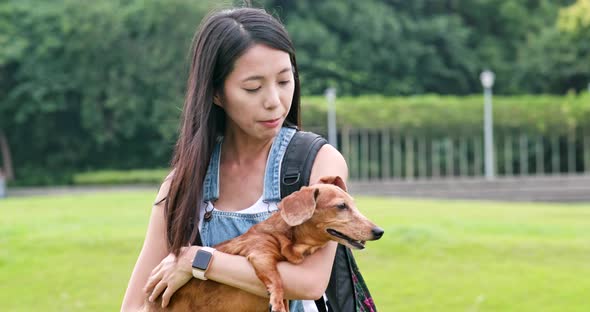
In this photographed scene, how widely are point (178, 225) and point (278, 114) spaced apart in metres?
0.44

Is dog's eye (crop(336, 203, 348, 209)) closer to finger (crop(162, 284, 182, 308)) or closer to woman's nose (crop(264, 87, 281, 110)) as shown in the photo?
woman's nose (crop(264, 87, 281, 110))

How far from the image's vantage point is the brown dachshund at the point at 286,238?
2.66m

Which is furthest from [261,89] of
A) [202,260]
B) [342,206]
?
[202,260]

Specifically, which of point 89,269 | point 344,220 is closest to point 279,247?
point 344,220

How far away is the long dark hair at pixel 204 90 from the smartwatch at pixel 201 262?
0.12 m

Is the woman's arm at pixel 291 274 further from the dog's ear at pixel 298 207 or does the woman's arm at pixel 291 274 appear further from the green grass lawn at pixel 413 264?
the green grass lawn at pixel 413 264

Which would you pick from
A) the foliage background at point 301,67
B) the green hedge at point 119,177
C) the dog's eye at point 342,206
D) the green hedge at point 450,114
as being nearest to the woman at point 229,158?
the dog's eye at point 342,206

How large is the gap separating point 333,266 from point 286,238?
0.66ft

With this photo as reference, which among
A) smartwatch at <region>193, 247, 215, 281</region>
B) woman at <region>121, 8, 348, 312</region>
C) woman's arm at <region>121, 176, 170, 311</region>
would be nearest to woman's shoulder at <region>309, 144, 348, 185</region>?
woman at <region>121, 8, 348, 312</region>

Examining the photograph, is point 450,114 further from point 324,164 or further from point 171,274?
point 171,274

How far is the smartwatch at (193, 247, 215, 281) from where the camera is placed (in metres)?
2.74

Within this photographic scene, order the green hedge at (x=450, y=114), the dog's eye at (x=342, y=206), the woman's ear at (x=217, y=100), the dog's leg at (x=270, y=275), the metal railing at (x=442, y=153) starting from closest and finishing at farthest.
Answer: the dog's leg at (x=270, y=275), the dog's eye at (x=342, y=206), the woman's ear at (x=217, y=100), the green hedge at (x=450, y=114), the metal railing at (x=442, y=153)

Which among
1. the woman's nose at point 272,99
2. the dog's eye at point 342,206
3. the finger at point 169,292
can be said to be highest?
the woman's nose at point 272,99

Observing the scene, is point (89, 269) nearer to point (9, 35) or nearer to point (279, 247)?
point (279, 247)
